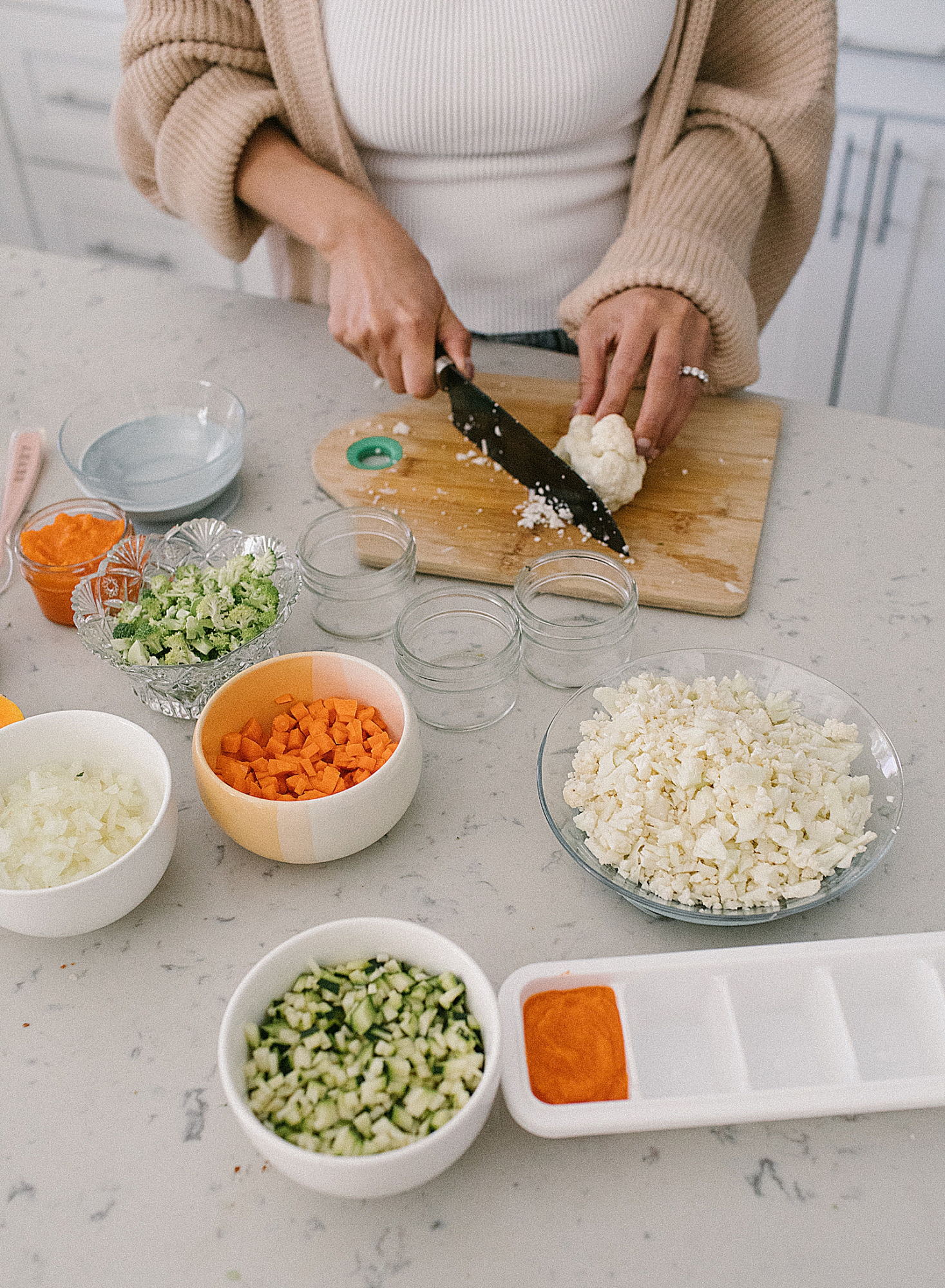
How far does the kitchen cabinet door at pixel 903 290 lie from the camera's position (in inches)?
89.4

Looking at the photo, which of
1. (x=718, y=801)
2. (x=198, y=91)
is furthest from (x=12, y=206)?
(x=718, y=801)

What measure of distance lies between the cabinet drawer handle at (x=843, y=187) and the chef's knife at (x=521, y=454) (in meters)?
1.53

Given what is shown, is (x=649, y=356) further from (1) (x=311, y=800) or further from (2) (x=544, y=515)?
(1) (x=311, y=800)


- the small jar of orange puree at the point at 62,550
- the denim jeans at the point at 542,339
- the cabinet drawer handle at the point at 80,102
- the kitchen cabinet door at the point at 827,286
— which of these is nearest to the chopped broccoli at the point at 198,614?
the small jar of orange puree at the point at 62,550

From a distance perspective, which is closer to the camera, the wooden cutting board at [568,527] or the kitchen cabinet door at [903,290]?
the wooden cutting board at [568,527]

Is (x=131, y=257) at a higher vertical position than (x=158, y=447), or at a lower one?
lower

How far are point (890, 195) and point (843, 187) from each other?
0.11 metres

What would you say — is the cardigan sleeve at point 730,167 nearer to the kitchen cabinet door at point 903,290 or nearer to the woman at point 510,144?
the woman at point 510,144

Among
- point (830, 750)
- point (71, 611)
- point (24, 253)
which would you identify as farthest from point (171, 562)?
point (24, 253)

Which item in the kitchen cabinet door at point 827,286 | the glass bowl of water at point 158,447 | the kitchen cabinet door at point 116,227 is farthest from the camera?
the kitchen cabinet door at point 116,227

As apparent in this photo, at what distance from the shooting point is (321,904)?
872mm

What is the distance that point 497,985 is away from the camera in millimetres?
803

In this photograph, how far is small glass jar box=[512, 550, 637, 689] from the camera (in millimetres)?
1039

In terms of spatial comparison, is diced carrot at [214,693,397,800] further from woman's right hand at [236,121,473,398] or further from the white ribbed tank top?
the white ribbed tank top
